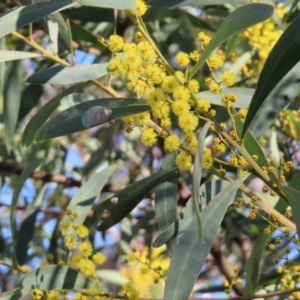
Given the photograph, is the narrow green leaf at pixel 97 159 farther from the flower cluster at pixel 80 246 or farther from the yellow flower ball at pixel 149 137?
the yellow flower ball at pixel 149 137

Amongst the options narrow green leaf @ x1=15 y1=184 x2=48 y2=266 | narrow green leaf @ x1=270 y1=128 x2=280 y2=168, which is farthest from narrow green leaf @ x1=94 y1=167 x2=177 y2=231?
narrow green leaf @ x1=270 y1=128 x2=280 y2=168

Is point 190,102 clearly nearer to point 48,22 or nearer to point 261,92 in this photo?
point 261,92

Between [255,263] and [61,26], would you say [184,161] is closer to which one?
[255,263]

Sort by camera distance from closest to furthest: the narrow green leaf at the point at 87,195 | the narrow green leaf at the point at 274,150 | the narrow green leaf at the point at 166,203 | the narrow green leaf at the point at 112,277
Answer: the narrow green leaf at the point at 166,203, the narrow green leaf at the point at 87,195, the narrow green leaf at the point at 274,150, the narrow green leaf at the point at 112,277

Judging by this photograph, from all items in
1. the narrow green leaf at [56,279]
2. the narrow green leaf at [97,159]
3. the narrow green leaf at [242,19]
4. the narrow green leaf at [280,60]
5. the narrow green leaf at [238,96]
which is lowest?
the narrow green leaf at [97,159]

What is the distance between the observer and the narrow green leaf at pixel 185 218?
1.18m

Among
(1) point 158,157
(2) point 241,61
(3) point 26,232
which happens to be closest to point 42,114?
(3) point 26,232

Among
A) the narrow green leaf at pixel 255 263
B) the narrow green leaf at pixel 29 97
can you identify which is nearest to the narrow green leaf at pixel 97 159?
the narrow green leaf at pixel 29 97

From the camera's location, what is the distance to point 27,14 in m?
1.11

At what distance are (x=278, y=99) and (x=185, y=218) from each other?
27 centimetres

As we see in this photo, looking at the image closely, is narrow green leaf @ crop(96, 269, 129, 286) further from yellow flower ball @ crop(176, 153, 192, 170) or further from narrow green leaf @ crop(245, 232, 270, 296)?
yellow flower ball @ crop(176, 153, 192, 170)

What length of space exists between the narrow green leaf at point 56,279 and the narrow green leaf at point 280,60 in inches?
18.9

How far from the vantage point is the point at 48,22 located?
63.2 inches

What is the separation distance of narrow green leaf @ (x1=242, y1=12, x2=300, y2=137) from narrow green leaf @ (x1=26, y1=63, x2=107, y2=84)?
300 millimetres
